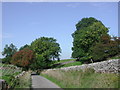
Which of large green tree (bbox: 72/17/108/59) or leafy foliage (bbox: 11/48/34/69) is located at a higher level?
large green tree (bbox: 72/17/108/59)

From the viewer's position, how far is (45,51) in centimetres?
6456

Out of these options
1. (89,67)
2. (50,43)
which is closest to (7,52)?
(50,43)

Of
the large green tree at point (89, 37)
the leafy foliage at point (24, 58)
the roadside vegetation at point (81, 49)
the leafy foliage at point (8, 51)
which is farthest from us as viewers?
the leafy foliage at point (8, 51)

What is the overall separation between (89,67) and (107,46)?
23.4 m

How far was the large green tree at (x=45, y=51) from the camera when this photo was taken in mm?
63875

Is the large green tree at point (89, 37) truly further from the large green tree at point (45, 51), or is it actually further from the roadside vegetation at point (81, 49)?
the large green tree at point (45, 51)

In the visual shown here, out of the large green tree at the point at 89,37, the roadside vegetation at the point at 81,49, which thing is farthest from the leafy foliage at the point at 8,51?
the large green tree at the point at 89,37

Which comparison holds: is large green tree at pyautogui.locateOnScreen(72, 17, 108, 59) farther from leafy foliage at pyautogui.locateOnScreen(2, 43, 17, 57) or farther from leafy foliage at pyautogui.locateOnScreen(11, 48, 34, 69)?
leafy foliage at pyautogui.locateOnScreen(2, 43, 17, 57)

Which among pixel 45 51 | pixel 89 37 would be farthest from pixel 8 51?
pixel 89 37

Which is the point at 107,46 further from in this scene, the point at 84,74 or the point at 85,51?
the point at 84,74

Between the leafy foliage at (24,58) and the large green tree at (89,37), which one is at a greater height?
the large green tree at (89,37)

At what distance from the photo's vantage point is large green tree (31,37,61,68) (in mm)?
63875

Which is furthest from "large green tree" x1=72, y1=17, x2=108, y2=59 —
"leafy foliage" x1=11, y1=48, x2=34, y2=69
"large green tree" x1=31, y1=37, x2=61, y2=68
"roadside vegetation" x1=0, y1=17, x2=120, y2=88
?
"leafy foliage" x1=11, y1=48, x2=34, y2=69

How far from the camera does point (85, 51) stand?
56594mm
